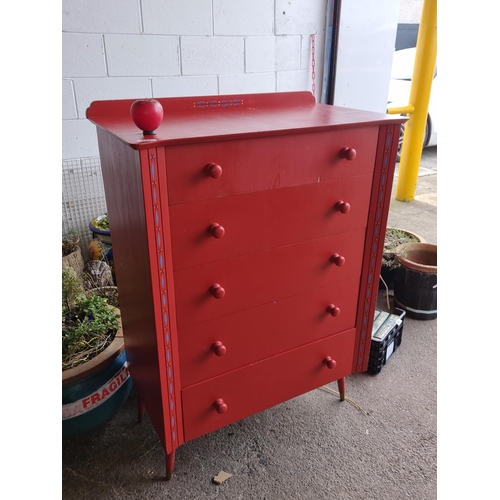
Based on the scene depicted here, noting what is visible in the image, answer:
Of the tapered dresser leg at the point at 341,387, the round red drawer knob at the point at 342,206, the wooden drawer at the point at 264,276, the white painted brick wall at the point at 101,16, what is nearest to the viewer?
the wooden drawer at the point at 264,276

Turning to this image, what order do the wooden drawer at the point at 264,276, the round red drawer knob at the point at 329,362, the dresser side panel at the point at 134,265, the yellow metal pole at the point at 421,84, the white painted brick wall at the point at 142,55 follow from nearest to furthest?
the dresser side panel at the point at 134,265 < the wooden drawer at the point at 264,276 < the round red drawer knob at the point at 329,362 < the white painted brick wall at the point at 142,55 < the yellow metal pole at the point at 421,84

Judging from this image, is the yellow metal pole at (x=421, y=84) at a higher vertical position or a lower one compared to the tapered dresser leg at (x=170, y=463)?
higher

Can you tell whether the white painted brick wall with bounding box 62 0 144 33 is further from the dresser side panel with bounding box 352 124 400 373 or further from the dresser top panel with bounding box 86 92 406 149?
the dresser side panel with bounding box 352 124 400 373

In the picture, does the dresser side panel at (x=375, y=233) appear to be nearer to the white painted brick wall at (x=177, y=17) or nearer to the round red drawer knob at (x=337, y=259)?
the round red drawer knob at (x=337, y=259)

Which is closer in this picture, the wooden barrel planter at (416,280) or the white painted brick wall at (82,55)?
the white painted brick wall at (82,55)

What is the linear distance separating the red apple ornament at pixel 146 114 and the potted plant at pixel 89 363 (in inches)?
36.4

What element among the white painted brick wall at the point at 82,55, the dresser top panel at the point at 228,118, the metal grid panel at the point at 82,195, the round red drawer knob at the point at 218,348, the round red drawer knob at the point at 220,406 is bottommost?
the round red drawer knob at the point at 220,406

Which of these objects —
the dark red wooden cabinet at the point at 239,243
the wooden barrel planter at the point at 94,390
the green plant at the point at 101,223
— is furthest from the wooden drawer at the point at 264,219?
the green plant at the point at 101,223

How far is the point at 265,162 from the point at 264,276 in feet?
1.15

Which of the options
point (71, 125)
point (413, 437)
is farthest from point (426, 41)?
point (413, 437)

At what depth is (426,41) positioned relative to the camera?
3213 millimetres

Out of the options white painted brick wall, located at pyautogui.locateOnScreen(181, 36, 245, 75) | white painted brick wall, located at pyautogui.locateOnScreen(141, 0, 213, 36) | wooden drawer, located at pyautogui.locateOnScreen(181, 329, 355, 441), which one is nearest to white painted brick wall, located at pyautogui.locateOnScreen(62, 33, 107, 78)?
white painted brick wall, located at pyautogui.locateOnScreen(141, 0, 213, 36)

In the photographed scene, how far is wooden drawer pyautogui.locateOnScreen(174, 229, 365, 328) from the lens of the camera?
1226 mm

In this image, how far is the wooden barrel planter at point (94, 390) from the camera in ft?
4.98
